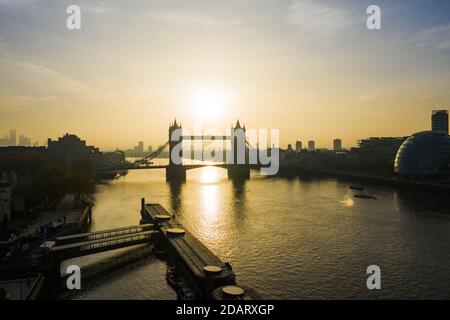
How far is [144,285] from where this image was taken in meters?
28.1

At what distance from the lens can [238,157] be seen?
150m

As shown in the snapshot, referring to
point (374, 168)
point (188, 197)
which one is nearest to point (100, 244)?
point (188, 197)

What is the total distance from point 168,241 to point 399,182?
83720 mm

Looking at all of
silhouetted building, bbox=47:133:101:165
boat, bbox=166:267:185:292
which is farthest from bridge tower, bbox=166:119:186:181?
boat, bbox=166:267:185:292

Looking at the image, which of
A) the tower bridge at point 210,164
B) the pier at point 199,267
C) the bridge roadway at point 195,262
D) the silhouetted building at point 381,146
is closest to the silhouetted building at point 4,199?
the bridge roadway at point 195,262

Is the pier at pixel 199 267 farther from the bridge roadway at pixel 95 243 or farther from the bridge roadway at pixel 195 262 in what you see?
the bridge roadway at pixel 95 243

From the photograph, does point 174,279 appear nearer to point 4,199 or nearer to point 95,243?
point 95,243

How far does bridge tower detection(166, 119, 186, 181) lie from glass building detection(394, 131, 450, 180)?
233ft

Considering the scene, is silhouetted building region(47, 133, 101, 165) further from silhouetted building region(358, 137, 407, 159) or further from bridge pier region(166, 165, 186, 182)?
silhouetted building region(358, 137, 407, 159)

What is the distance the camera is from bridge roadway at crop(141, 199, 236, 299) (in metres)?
24.4

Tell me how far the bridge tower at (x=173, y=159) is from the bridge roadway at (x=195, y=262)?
8240 centimetres

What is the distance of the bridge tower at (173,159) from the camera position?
12538cm
